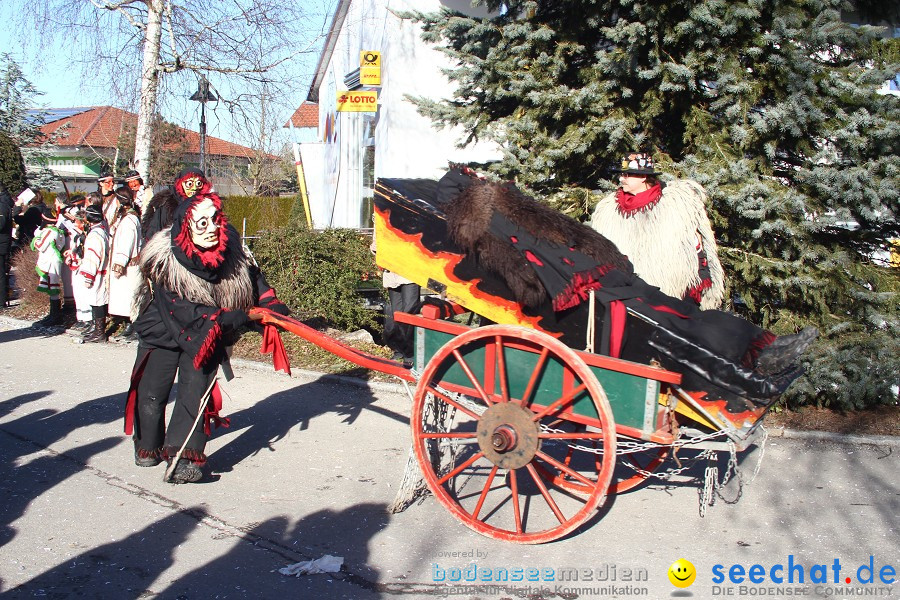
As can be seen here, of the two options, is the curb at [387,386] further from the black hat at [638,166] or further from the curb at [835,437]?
the black hat at [638,166]

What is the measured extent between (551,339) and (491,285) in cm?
53

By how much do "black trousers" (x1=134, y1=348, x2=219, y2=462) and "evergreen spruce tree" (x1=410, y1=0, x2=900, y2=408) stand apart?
11.9 feet

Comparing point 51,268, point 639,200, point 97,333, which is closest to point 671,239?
point 639,200

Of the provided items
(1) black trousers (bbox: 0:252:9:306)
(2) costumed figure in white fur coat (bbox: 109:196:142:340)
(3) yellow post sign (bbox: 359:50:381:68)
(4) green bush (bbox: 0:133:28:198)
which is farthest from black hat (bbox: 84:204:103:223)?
(4) green bush (bbox: 0:133:28:198)

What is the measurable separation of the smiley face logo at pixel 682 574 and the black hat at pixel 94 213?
7.87 metres

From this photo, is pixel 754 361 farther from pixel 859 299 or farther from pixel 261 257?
pixel 261 257

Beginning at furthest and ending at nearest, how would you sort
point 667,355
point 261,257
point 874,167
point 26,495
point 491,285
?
point 261,257, point 874,167, point 26,495, point 491,285, point 667,355

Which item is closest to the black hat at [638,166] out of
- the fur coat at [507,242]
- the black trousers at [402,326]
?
the fur coat at [507,242]

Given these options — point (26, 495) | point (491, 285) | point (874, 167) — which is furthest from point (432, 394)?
point (874, 167)

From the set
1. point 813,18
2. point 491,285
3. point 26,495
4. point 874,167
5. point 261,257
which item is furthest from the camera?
point 261,257

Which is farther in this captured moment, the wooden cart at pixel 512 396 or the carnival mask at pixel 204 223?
the carnival mask at pixel 204 223

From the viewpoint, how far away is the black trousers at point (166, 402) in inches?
196

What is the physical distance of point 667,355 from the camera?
3.72 m

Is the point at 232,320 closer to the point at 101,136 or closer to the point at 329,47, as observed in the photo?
the point at 329,47
